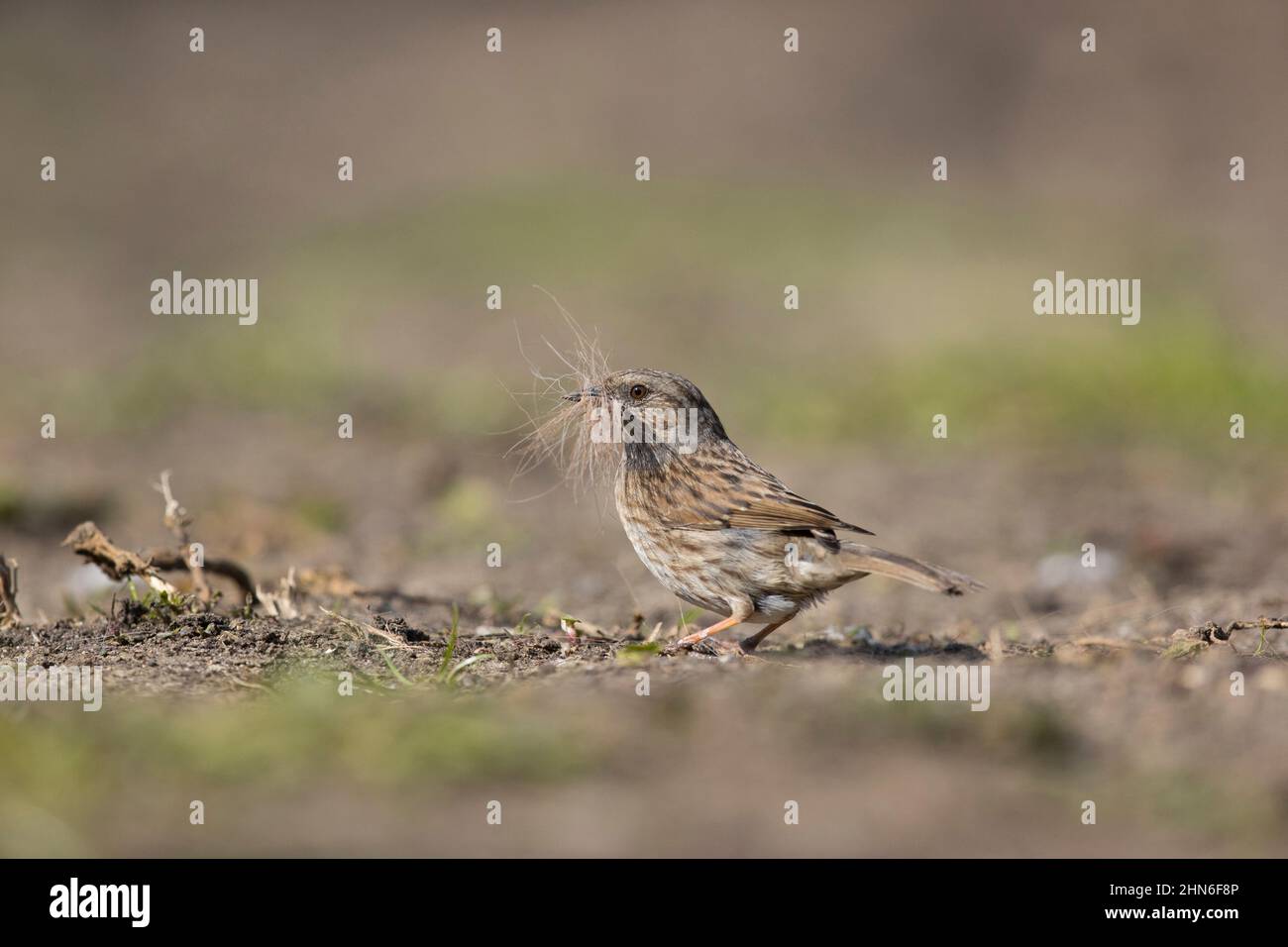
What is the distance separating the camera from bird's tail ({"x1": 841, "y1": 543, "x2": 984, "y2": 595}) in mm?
5828

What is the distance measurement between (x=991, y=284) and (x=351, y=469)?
28.5 ft

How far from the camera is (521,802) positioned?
4.12m

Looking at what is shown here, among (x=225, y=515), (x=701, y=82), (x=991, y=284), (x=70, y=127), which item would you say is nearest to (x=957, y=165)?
(x=701, y=82)
